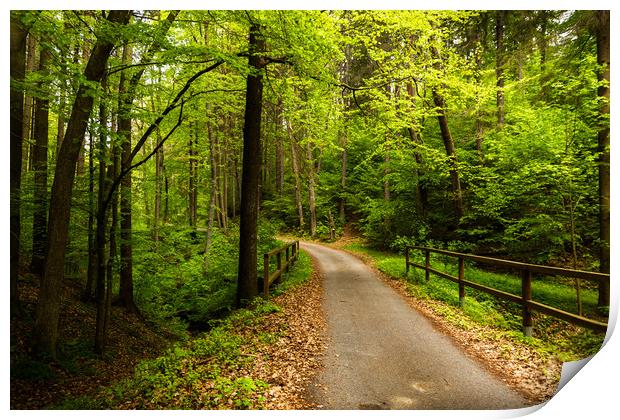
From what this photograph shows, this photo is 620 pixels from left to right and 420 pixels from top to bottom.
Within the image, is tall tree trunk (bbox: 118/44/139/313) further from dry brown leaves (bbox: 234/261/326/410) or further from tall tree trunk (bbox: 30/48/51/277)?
dry brown leaves (bbox: 234/261/326/410)

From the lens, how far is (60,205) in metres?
4.54

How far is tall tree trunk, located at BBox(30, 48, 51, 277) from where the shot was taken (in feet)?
17.7

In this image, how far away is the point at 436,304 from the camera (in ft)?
21.6

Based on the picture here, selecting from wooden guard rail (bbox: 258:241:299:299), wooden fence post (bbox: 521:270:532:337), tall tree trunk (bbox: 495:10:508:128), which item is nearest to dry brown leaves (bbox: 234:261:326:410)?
wooden guard rail (bbox: 258:241:299:299)

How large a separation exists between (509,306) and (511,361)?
4487 millimetres

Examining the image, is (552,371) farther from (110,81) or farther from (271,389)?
(110,81)

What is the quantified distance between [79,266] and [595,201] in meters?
12.0

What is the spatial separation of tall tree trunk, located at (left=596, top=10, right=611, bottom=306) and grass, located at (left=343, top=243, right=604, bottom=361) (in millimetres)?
1180

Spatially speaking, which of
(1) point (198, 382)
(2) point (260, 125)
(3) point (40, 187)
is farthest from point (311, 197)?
(1) point (198, 382)

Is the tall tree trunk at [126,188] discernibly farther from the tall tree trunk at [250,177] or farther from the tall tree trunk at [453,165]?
the tall tree trunk at [453,165]

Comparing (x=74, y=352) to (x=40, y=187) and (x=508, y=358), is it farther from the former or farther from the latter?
(x=508, y=358)

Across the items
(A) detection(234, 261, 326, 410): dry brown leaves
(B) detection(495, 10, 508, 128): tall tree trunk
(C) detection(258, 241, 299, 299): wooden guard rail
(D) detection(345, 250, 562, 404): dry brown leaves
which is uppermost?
(B) detection(495, 10, 508, 128): tall tree trunk

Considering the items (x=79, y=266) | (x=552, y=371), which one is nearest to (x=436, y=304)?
(x=552, y=371)

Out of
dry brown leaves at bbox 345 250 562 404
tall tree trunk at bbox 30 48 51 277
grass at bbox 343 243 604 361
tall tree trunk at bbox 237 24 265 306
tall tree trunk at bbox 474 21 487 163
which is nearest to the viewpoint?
dry brown leaves at bbox 345 250 562 404
